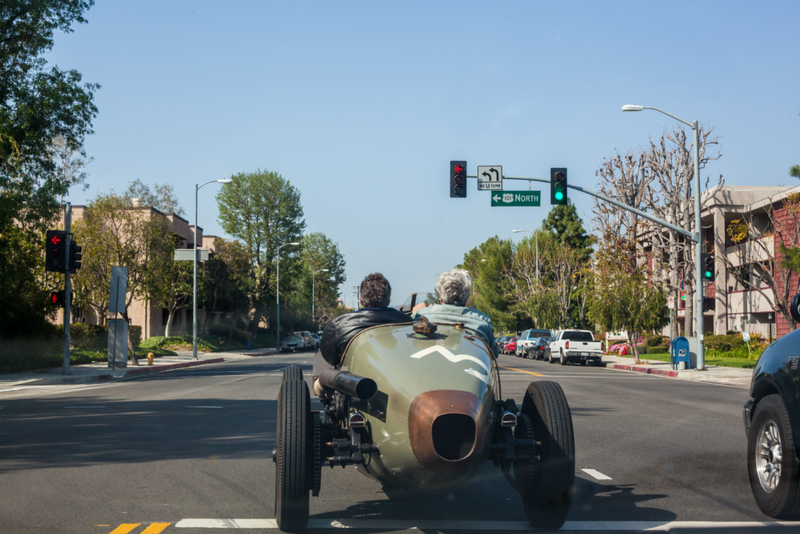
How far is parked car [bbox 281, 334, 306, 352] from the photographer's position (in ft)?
184

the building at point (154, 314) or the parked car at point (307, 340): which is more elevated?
the building at point (154, 314)

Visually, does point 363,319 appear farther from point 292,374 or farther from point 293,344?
point 293,344

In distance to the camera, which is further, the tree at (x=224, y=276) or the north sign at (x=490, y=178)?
the tree at (x=224, y=276)

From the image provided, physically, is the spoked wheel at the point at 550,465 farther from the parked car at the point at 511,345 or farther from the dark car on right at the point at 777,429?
the parked car at the point at 511,345

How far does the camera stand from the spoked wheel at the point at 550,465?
15.0 feet

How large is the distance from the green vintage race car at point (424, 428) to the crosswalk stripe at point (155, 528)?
0.88 meters

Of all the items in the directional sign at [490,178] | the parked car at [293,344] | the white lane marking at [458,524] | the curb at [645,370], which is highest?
the directional sign at [490,178]

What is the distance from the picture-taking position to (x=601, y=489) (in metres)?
6.22

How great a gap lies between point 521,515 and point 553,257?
57084 millimetres

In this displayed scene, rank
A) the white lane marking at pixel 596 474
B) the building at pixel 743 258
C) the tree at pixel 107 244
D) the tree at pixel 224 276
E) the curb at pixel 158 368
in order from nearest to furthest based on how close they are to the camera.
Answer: the white lane marking at pixel 596 474 → the curb at pixel 158 368 → the tree at pixel 107 244 → the building at pixel 743 258 → the tree at pixel 224 276

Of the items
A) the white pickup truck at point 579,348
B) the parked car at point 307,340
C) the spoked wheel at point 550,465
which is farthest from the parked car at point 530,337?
the spoked wheel at point 550,465

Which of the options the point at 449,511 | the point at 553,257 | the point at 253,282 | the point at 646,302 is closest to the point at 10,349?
the point at 449,511

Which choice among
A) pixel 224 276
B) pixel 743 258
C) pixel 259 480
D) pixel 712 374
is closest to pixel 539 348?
pixel 743 258

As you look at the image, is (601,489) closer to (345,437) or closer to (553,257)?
(345,437)
